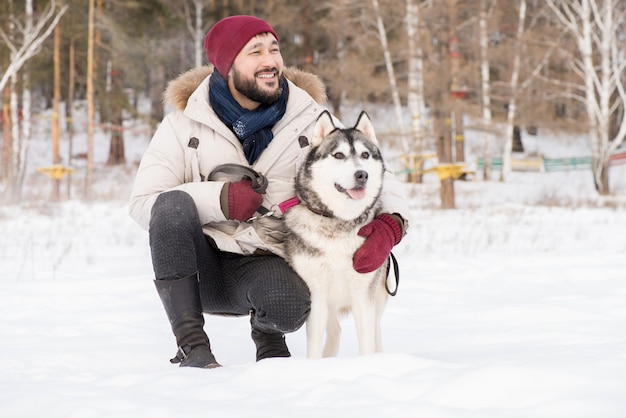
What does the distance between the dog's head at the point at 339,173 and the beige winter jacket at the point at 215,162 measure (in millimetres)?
130

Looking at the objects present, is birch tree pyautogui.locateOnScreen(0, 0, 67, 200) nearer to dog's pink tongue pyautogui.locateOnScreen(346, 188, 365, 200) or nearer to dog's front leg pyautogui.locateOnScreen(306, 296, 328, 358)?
dog's front leg pyautogui.locateOnScreen(306, 296, 328, 358)

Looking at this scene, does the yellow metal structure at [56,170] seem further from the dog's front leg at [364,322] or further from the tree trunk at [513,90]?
the dog's front leg at [364,322]

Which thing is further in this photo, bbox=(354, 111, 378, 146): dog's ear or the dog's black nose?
bbox=(354, 111, 378, 146): dog's ear

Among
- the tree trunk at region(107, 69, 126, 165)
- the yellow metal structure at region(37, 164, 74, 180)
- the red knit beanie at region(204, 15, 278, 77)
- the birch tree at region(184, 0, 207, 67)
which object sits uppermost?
the birch tree at region(184, 0, 207, 67)

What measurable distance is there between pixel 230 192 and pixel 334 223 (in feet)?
1.50

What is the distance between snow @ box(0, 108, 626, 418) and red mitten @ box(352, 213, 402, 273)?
37 cm

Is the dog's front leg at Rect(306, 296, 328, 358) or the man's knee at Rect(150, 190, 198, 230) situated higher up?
the man's knee at Rect(150, 190, 198, 230)

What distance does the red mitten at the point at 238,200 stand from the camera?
298cm

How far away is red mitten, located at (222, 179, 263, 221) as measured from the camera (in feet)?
9.79

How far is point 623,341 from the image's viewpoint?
321 cm

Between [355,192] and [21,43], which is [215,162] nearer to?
[355,192]

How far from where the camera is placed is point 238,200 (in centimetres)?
298

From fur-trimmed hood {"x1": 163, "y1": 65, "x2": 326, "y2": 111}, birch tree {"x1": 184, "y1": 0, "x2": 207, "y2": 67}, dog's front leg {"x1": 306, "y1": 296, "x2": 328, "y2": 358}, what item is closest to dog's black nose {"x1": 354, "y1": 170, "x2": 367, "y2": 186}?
dog's front leg {"x1": 306, "y1": 296, "x2": 328, "y2": 358}

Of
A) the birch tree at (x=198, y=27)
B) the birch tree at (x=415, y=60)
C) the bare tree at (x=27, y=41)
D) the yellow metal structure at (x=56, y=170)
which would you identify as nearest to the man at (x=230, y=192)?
the birch tree at (x=415, y=60)
